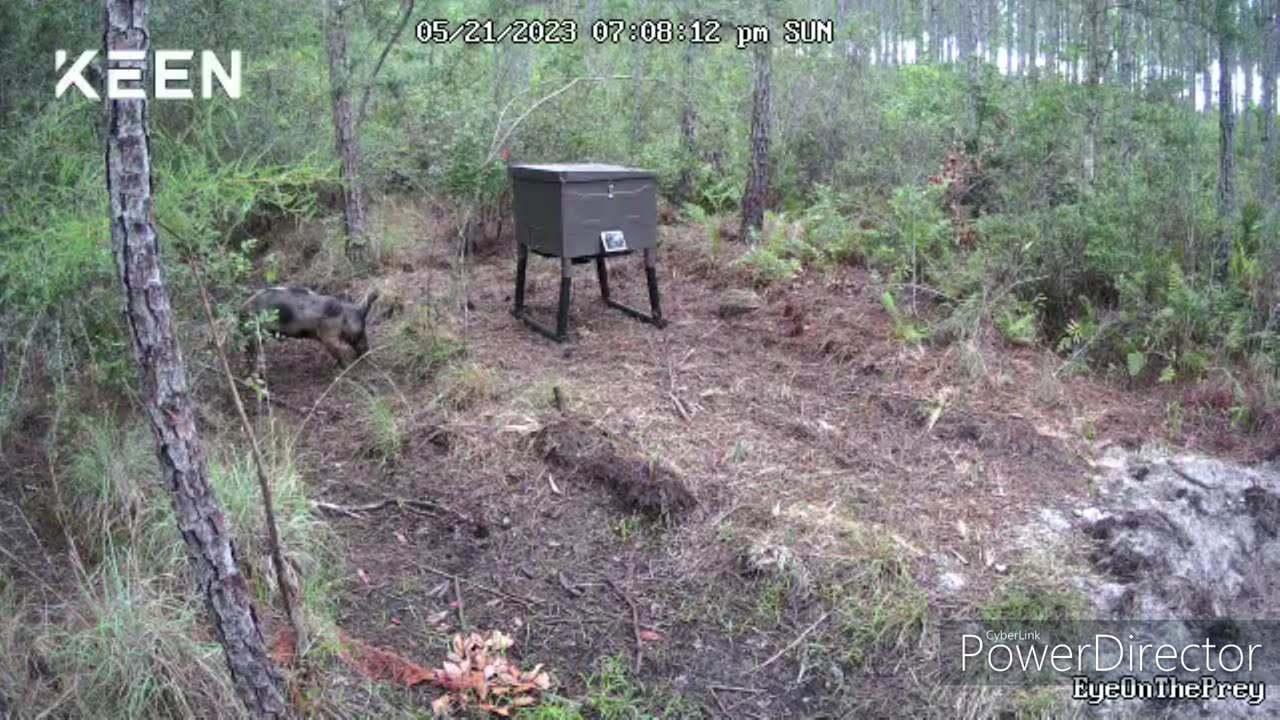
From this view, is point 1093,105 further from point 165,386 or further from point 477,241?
point 165,386

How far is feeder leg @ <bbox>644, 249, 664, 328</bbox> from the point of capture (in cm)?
687

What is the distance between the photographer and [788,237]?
8.35m

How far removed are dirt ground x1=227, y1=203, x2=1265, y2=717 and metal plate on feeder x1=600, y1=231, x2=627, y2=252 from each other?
590mm

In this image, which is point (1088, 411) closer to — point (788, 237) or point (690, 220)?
point (788, 237)

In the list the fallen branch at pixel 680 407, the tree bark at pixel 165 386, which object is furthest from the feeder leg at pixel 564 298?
the tree bark at pixel 165 386

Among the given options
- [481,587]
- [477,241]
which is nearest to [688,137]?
[477,241]

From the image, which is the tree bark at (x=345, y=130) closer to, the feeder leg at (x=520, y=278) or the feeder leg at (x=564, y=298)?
the feeder leg at (x=520, y=278)

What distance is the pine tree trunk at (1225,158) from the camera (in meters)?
6.62

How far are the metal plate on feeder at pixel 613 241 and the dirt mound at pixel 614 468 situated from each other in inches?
61.8

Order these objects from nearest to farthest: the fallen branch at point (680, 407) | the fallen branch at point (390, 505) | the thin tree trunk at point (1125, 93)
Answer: the fallen branch at point (390, 505), the fallen branch at point (680, 407), the thin tree trunk at point (1125, 93)

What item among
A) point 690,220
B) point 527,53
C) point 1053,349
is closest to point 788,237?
point 690,220

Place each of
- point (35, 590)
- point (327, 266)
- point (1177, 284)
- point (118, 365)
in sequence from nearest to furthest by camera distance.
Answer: point (35, 590) < point (118, 365) < point (1177, 284) < point (327, 266)

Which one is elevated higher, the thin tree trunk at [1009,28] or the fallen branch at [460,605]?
the thin tree trunk at [1009,28]

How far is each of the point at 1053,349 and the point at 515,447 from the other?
357cm
